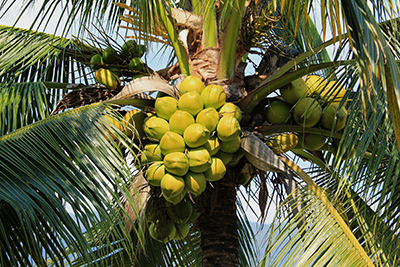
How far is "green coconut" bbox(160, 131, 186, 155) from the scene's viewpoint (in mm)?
2365

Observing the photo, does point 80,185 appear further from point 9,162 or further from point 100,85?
point 100,85

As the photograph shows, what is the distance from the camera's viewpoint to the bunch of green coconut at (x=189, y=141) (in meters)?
2.35

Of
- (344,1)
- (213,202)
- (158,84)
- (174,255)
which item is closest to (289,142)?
(213,202)

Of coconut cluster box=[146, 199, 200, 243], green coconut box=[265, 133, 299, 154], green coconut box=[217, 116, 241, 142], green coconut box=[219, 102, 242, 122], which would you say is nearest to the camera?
green coconut box=[217, 116, 241, 142]

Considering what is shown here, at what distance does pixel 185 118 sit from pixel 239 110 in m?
0.33

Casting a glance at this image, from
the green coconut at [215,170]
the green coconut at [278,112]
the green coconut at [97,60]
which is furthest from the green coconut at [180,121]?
the green coconut at [97,60]

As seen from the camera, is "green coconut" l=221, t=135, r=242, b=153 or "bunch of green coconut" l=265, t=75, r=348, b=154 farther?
"bunch of green coconut" l=265, t=75, r=348, b=154

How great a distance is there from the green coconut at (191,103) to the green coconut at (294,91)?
52 centimetres

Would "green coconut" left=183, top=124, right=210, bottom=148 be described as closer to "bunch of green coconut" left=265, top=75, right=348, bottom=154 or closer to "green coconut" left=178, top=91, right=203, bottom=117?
"green coconut" left=178, top=91, right=203, bottom=117

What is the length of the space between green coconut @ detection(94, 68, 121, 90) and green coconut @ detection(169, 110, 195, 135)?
0.64 metres

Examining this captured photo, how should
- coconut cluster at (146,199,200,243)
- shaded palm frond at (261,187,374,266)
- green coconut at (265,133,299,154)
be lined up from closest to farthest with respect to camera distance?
shaded palm frond at (261,187,374,266)
coconut cluster at (146,199,200,243)
green coconut at (265,133,299,154)

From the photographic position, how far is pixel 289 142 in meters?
2.75

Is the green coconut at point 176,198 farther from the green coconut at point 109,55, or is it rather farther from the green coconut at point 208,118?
the green coconut at point 109,55

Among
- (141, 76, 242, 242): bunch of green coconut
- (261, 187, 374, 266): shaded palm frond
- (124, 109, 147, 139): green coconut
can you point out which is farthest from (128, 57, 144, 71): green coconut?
(261, 187, 374, 266): shaded palm frond
